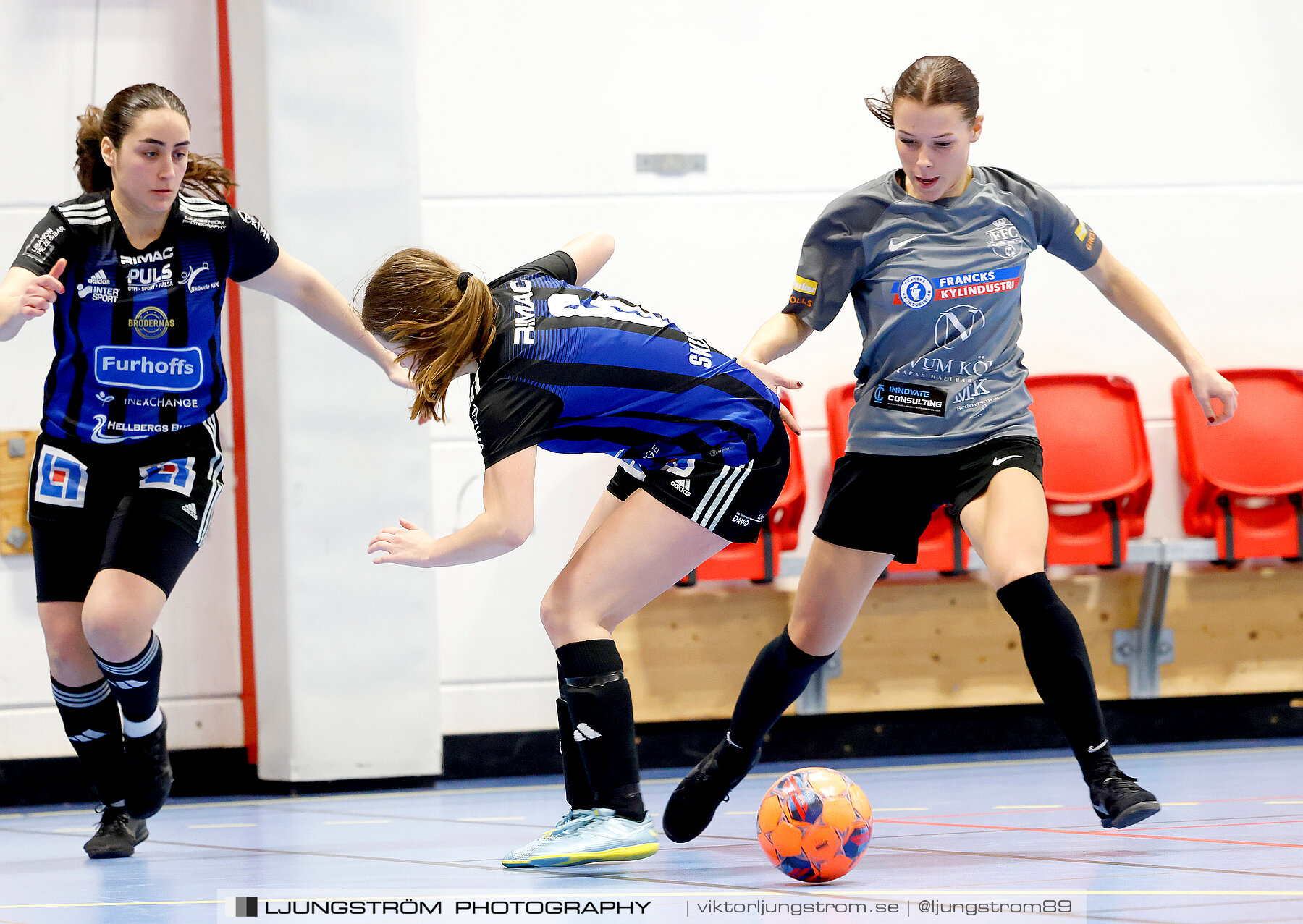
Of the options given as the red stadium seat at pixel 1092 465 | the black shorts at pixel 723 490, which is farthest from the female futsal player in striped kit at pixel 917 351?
the red stadium seat at pixel 1092 465

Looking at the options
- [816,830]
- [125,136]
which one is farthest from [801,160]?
[816,830]

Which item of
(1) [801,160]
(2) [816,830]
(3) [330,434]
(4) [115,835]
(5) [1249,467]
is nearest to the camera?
(2) [816,830]

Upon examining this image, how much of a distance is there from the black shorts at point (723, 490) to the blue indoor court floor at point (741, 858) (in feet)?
2.57

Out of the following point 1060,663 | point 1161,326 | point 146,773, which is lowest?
point 146,773

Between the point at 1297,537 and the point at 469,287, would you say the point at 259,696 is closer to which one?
the point at 469,287

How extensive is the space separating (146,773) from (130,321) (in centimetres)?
127

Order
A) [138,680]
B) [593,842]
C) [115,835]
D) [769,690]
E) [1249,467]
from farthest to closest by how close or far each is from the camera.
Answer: [1249,467] < [115,835] < [138,680] < [769,690] < [593,842]

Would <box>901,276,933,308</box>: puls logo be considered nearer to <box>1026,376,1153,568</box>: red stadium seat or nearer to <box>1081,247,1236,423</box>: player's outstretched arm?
<box>1081,247,1236,423</box>: player's outstretched arm

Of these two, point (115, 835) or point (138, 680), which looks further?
point (115, 835)

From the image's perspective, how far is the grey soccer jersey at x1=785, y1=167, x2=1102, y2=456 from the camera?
352 cm

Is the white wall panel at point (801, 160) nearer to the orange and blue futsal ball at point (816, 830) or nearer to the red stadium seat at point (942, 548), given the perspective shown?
the red stadium seat at point (942, 548)

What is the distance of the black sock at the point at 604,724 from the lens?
318 cm

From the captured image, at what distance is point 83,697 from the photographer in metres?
4.03

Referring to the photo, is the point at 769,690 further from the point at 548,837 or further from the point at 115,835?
the point at 115,835
